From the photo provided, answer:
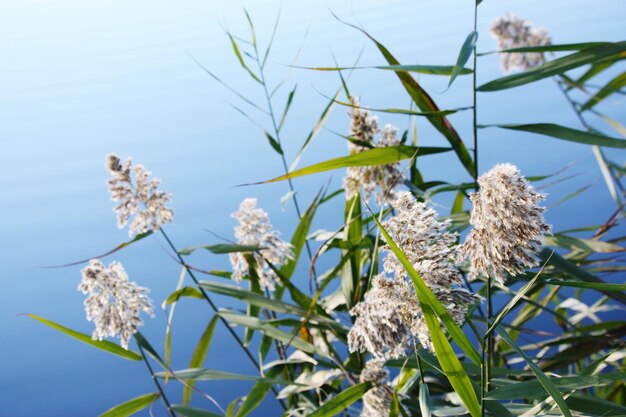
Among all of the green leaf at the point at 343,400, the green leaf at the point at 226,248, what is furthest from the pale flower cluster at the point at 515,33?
the green leaf at the point at 343,400

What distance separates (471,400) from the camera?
64 centimetres

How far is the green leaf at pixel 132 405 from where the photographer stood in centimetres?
111

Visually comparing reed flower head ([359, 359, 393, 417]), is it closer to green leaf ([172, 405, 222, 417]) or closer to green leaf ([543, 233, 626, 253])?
green leaf ([172, 405, 222, 417])

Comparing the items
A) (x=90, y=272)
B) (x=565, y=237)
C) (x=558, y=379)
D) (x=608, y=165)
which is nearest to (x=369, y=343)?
(x=558, y=379)

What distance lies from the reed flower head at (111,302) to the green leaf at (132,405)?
0.18m

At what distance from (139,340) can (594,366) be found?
613mm

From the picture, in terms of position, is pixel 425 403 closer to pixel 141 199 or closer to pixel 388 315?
pixel 388 315

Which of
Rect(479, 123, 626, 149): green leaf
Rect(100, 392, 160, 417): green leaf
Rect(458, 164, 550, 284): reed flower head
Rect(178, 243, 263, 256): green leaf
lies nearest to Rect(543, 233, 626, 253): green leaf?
Rect(479, 123, 626, 149): green leaf

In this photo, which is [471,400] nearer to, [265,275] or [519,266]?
[519,266]

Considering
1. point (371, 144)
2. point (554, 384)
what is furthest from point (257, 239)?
point (554, 384)

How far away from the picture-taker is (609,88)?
48.3 inches

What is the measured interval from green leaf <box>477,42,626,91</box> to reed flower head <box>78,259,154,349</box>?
529 mm

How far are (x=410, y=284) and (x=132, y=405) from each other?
644 millimetres

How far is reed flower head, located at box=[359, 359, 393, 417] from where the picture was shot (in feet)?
3.09
